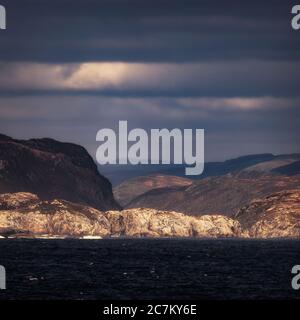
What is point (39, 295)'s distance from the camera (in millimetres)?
199250
